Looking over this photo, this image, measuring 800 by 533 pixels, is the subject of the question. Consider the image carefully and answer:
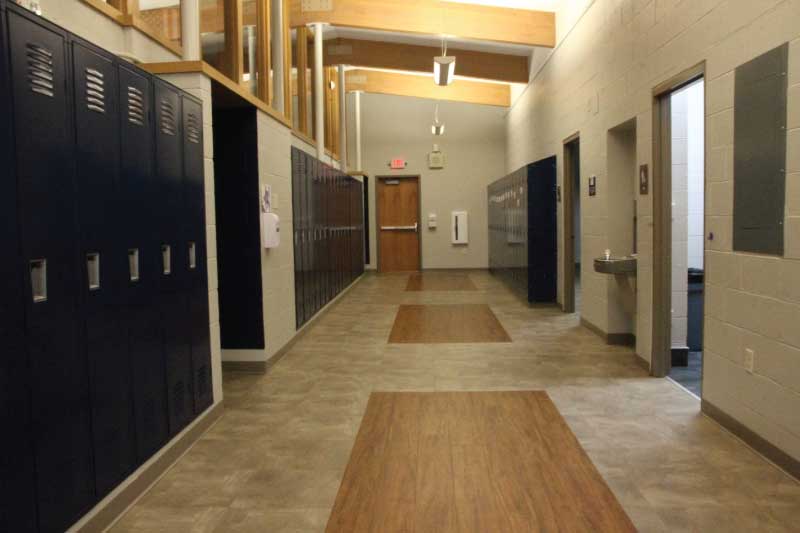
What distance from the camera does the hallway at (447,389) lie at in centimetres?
239

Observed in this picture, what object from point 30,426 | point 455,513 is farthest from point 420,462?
point 30,426

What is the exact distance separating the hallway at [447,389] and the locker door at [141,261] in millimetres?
333

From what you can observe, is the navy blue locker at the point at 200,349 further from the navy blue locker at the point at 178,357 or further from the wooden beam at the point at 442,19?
the wooden beam at the point at 442,19

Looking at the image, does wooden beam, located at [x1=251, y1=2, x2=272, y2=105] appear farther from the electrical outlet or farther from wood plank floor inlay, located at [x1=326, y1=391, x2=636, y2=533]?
the electrical outlet

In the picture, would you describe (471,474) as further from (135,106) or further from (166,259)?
(135,106)

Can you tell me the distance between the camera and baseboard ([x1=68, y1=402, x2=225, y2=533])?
7.31 feet

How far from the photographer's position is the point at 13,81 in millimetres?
1783

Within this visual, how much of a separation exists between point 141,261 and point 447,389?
2205 mm

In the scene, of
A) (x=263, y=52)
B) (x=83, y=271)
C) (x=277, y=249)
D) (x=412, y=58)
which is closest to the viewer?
(x=83, y=271)

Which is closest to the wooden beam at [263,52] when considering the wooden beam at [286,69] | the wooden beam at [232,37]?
the wooden beam at [286,69]

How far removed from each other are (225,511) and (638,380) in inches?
115

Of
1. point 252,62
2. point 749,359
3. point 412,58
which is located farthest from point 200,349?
point 412,58

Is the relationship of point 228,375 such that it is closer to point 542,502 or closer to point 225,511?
point 225,511

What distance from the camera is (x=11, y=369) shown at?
5.75 ft
